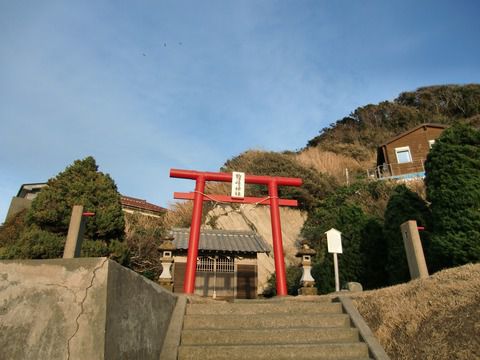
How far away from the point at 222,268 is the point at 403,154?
17.3 meters

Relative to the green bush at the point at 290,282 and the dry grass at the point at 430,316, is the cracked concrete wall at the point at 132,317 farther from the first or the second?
the green bush at the point at 290,282

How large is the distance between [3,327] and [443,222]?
24.2 ft

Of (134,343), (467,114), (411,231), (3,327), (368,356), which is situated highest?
(467,114)

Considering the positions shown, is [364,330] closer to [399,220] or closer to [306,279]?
[306,279]

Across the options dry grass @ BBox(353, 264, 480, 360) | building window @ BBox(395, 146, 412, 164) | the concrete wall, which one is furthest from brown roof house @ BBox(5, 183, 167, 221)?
the concrete wall

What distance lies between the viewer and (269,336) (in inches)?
156

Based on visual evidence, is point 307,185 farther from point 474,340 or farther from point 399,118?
point 399,118

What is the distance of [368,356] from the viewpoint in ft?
12.0

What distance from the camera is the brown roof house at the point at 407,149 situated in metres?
23.2

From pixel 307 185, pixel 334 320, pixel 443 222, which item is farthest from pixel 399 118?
pixel 334 320

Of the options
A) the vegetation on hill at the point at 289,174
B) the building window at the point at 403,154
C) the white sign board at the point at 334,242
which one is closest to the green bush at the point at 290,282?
the vegetation on hill at the point at 289,174

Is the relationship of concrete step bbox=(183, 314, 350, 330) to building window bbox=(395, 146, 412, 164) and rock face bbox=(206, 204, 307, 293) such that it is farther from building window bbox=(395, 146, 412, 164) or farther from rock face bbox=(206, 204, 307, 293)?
building window bbox=(395, 146, 412, 164)

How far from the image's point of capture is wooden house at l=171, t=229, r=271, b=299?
42.3 feet

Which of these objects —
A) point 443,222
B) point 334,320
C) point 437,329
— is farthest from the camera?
point 443,222
